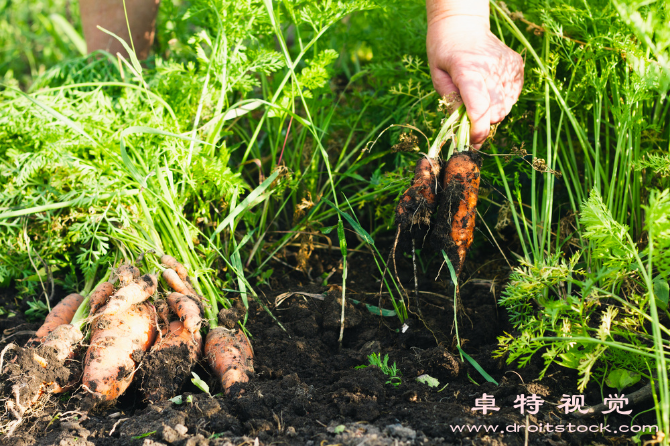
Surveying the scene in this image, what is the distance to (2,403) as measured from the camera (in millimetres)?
1346

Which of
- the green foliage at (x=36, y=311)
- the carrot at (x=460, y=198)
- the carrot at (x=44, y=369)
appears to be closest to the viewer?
the carrot at (x=44, y=369)

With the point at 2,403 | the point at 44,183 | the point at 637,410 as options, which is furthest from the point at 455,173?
the point at 44,183

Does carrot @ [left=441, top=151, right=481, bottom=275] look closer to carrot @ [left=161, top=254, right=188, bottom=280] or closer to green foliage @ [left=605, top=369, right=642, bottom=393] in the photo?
green foliage @ [left=605, top=369, right=642, bottom=393]

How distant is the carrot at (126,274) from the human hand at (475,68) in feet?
4.27

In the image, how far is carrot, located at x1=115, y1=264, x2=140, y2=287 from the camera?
1570 mm

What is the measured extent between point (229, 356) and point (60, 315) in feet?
2.24

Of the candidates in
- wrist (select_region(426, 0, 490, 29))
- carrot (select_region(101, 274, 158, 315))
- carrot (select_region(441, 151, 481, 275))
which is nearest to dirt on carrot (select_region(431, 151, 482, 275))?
carrot (select_region(441, 151, 481, 275))

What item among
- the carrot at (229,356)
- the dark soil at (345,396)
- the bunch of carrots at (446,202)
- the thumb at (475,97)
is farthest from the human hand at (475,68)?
the carrot at (229,356)

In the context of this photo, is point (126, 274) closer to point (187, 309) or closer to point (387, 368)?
point (187, 309)

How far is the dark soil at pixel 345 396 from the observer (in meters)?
1.18

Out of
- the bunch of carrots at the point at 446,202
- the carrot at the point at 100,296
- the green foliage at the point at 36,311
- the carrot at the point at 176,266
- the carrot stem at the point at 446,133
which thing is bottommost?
the green foliage at the point at 36,311

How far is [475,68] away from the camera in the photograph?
5.25 ft

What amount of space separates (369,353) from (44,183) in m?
1.57

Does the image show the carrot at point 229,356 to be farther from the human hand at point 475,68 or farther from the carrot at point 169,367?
the human hand at point 475,68
